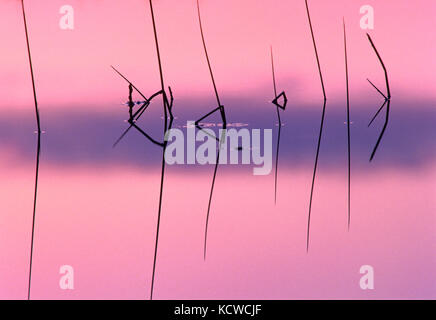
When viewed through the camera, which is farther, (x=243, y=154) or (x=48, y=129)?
(x=48, y=129)

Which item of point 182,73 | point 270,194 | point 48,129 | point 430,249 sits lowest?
point 430,249

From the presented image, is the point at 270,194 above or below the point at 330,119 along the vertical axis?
below

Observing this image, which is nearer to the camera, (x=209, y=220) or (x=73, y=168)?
(x=209, y=220)

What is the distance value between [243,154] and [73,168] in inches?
17.5

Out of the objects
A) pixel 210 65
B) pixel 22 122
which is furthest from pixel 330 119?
pixel 22 122

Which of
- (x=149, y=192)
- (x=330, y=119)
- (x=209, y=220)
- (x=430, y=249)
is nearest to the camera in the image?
(x=430, y=249)

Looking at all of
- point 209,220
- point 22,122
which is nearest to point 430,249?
point 209,220

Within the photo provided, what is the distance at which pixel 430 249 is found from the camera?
1.45 m

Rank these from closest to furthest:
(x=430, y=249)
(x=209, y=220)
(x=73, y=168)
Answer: (x=430, y=249) → (x=209, y=220) → (x=73, y=168)

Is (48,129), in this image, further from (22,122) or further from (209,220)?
(209,220)

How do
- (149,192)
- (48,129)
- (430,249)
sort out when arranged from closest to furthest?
1. (430,249)
2. (149,192)
3. (48,129)

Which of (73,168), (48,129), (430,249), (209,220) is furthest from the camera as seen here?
(48,129)

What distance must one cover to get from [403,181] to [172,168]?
56 centimetres

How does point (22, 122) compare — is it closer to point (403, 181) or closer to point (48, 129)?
point (48, 129)
